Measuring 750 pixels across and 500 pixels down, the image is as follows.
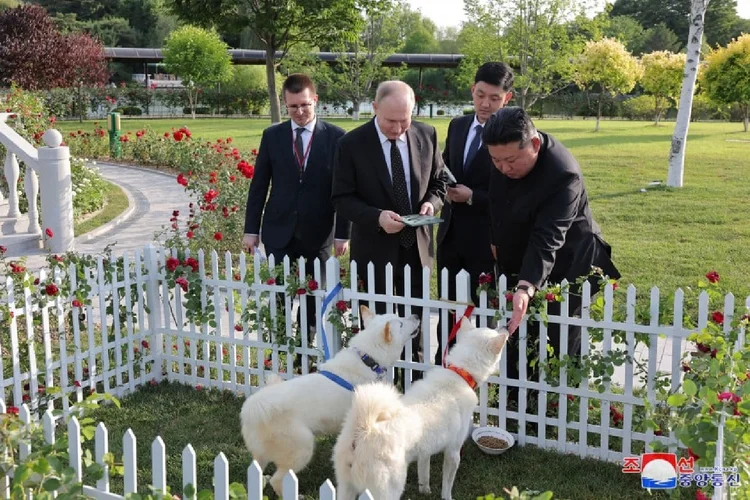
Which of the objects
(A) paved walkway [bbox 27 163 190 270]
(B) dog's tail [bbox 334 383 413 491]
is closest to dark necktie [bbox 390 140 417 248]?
(B) dog's tail [bbox 334 383 413 491]

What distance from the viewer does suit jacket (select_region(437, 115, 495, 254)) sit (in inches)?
195

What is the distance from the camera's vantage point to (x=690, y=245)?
957 cm

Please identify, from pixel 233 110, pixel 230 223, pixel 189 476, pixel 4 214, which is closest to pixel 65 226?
pixel 4 214

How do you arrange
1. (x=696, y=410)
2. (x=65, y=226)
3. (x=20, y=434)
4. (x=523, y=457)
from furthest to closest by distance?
(x=65, y=226), (x=523, y=457), (x=696, y=410), (x=20, y=434)

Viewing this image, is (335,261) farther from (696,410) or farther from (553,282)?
(696,410)

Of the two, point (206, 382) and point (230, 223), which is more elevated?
point (230, 223)

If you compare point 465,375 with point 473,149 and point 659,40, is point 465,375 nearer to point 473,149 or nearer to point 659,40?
point 473,149

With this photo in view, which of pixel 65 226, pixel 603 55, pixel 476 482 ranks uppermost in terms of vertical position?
pixel 603 55

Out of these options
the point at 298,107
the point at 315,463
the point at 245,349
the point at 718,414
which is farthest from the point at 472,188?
the point at 718,414

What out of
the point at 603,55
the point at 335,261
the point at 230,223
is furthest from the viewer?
the point at 603,55

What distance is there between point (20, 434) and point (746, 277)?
7.40 m

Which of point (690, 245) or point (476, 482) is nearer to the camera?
point (476, 482)

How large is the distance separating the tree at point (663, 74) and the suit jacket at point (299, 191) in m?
35.2

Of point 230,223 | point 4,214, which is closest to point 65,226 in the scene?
point 4,214
